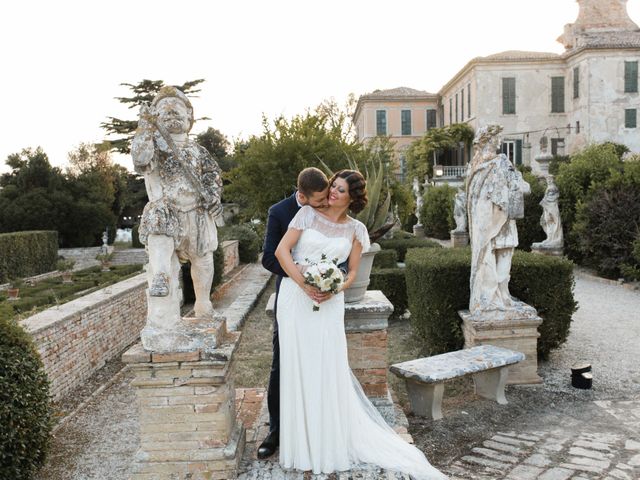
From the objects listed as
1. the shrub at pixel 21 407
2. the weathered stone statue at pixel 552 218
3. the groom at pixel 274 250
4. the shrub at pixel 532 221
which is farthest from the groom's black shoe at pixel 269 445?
the shrub at pixel 532 221

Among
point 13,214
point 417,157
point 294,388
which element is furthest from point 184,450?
point 417,157

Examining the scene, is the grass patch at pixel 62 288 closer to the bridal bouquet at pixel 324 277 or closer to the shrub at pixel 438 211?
the bridal bouquet at pixel 324 277

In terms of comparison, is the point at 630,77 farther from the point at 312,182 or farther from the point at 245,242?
the point at 312,182

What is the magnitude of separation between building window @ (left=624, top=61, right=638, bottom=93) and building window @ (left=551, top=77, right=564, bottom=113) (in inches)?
148

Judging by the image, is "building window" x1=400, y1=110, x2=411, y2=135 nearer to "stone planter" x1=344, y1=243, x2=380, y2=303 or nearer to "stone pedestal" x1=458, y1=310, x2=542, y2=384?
"stone pedestal" x1=458, y1=310, x2=542, y2=384

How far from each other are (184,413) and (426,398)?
2737mm

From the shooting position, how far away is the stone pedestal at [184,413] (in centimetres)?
335

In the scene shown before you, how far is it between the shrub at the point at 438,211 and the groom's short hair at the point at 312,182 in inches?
890

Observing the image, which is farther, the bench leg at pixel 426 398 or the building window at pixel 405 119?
the building window at pixel 405 119

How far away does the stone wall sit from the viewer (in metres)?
6.98

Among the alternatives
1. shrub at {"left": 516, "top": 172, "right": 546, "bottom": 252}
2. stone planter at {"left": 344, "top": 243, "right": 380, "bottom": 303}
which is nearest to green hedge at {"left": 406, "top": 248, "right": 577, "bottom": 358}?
stone planter at {"left": 344, "top": 243, "right": 380, "bottom": 303}

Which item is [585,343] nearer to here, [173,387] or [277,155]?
[173,387]

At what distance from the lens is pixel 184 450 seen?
135 inches

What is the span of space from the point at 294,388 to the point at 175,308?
2.90 ft
